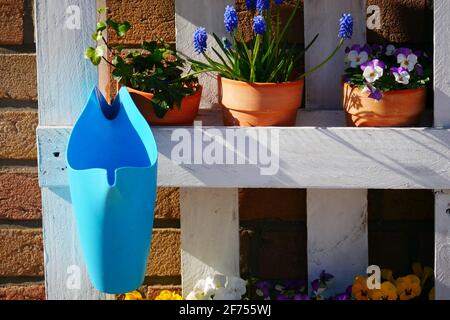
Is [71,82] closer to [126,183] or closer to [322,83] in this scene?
[126,183]

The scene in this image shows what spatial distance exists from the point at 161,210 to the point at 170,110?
0.34m

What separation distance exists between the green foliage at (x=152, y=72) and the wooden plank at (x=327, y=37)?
240mm

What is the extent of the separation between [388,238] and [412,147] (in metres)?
0.36

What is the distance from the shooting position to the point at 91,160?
153 centimetres

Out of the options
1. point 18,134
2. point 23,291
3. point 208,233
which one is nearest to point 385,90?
point 208,233

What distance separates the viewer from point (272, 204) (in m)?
1.89

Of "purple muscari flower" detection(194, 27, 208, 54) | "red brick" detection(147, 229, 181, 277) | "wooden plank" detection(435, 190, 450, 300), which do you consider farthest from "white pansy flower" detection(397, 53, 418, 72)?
"red brick" detection(147, 229, 181, 277)

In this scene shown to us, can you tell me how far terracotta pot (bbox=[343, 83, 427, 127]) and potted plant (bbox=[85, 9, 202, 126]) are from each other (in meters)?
0.27

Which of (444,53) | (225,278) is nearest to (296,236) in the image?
(225,278)

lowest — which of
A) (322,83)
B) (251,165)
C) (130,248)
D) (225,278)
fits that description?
(225,278)

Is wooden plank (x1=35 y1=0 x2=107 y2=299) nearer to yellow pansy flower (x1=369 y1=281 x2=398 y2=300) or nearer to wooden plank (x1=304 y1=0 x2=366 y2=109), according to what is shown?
wooden plank (x1=304 y1=0 x2=366 y2=109)

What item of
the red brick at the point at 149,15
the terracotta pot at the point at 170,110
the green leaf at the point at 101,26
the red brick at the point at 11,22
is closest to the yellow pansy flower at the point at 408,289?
the terracotta pot at the point at 170,110

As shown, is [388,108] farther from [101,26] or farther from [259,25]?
[101,26]

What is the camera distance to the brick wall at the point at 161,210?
186 centimetres
